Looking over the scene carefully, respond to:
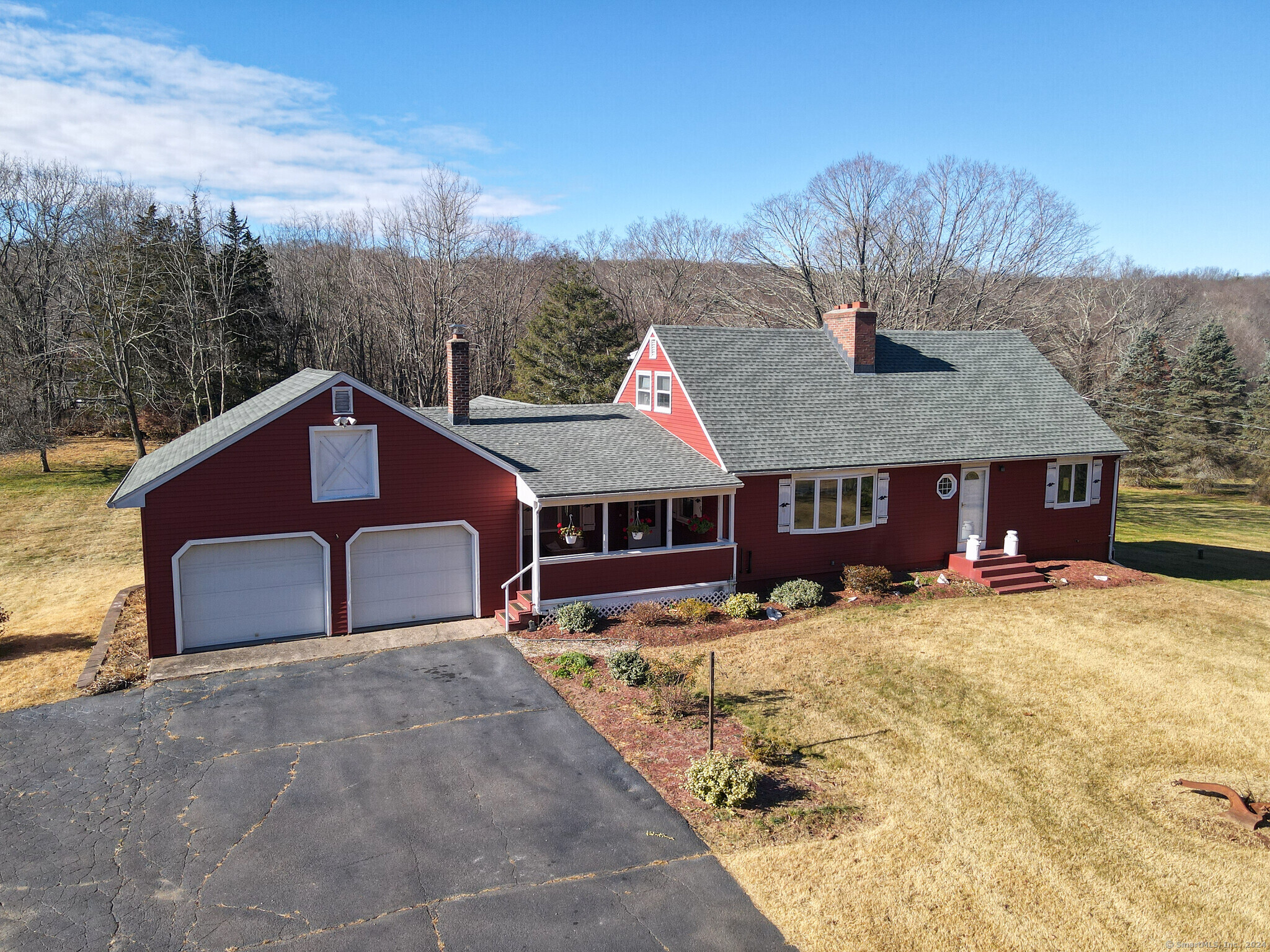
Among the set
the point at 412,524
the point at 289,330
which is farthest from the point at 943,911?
the point at 289,330

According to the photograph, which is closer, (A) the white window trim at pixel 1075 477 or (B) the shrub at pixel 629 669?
(B) the shrub at pixel 629 669

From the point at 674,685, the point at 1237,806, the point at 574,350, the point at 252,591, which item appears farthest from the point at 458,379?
the point at 574,350

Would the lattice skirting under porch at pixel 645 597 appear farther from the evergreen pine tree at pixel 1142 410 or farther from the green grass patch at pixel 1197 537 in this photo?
the evergreen pine tree at pixel 1142 410

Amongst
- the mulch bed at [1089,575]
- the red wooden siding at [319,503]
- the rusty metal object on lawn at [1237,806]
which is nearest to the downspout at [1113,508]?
the mulch bed at [1089,575]

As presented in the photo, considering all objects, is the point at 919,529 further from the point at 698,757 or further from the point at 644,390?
the point at 698,757

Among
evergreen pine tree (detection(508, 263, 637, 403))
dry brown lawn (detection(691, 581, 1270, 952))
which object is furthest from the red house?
evergreen pine tree (detection(508, 263, 637, 403))

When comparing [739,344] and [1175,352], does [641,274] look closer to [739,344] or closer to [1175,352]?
[739,344]
